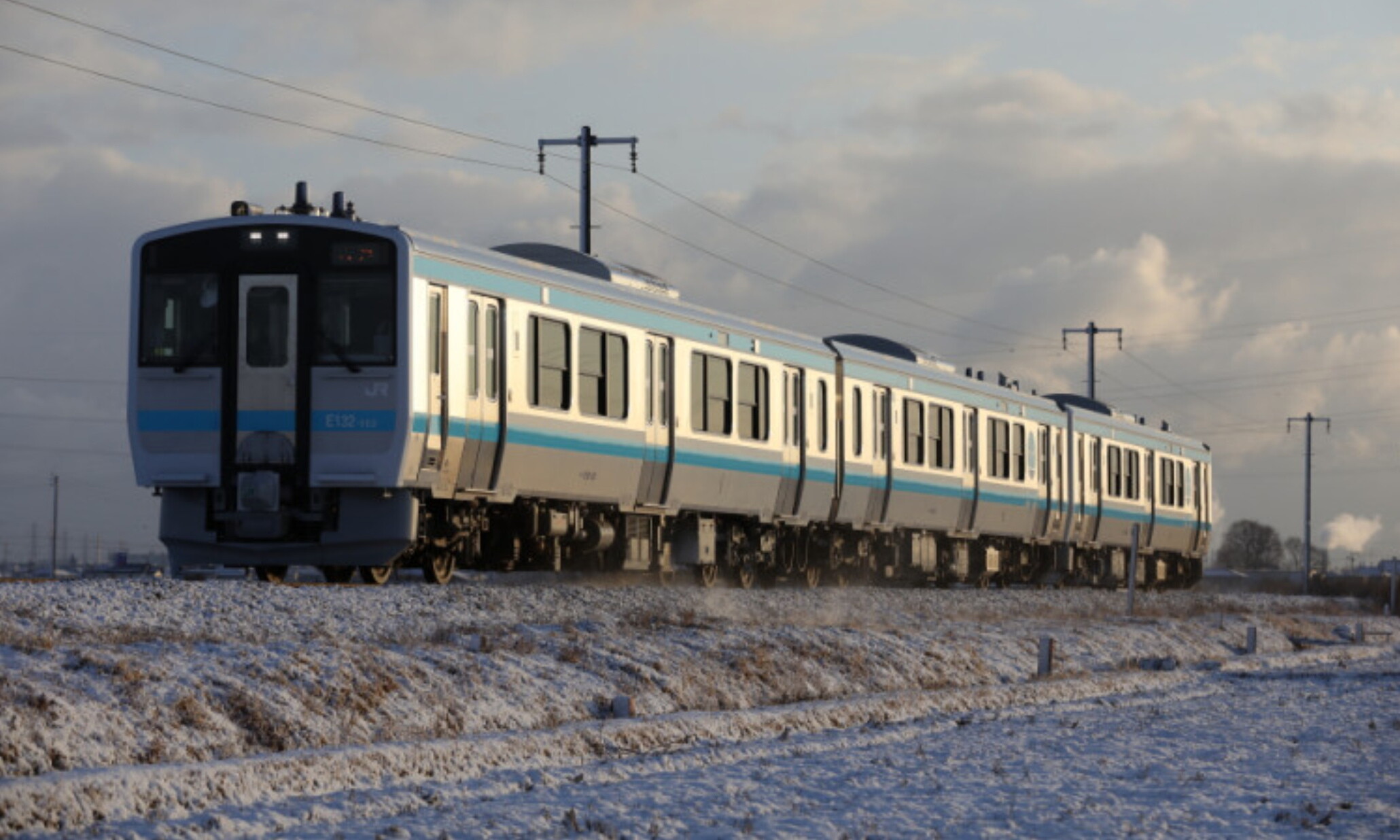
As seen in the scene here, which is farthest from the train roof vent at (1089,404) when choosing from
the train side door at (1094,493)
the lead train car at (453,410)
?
the lead train car at (453,410)

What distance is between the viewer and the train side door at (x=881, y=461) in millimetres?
29953

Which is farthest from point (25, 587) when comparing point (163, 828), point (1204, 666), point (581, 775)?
point (1204, 666)

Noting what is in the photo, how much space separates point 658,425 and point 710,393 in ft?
5.38

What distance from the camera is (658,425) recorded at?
2288 cm

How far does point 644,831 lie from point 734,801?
42.4 inches

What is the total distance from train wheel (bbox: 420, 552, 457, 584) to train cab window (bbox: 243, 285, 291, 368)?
8.76 feet

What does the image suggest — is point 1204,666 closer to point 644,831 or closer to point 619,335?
point 619,335

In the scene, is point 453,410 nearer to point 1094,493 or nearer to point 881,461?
point 881,461

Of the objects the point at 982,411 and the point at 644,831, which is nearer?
the point at 644,831

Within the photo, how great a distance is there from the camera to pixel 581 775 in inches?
398

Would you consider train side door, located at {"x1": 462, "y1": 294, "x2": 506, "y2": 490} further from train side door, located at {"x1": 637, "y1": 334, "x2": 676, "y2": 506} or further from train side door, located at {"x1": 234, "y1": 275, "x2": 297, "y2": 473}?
train side door, located at {"x1": 637, "y1": 334, "x2": 676, "y2": 506}

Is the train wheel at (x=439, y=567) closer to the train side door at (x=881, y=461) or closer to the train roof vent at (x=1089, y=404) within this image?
the train side door at (x=881, y=461)

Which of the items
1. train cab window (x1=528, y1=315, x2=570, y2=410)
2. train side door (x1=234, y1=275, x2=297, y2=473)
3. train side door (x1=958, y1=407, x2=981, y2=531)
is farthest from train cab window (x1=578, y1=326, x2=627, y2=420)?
train side door (x1=958, y1=407, x2=981, y2=531)

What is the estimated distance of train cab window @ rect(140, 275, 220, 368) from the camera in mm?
18891
